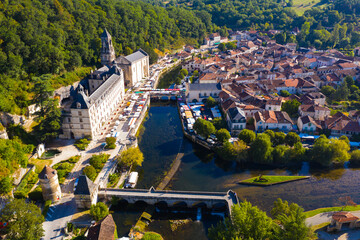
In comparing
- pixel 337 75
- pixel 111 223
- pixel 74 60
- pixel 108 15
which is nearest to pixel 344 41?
pixel 337 75

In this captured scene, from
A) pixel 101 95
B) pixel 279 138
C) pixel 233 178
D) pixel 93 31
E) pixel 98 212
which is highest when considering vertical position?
pixel 93 31

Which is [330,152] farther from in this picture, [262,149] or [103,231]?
[103,231]

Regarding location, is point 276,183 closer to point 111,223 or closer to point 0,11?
point 111,223

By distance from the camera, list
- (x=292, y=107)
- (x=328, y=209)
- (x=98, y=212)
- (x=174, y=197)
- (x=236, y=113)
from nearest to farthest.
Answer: (x=98, y=212) < (x=328, y=209) < (x=174, y=197) < (x=236, y=113) < (x=292, y=107)

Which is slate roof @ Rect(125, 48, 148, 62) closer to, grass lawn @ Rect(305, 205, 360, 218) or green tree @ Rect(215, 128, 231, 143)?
green tree @ Rect(215, 128, 231, 143)

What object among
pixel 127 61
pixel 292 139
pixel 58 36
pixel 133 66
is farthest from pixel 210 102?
pixel 58 36

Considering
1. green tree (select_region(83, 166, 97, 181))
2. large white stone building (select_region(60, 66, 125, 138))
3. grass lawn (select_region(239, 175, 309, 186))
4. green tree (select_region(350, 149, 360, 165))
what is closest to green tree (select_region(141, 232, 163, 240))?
green tree (select_region(83, 166, 97, 181))
